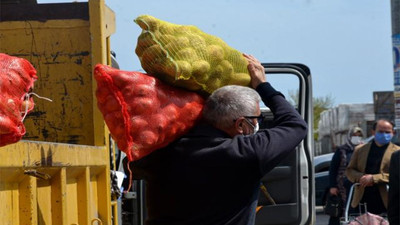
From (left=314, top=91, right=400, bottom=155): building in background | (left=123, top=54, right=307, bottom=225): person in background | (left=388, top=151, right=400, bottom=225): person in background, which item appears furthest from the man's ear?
(left=314, top=91, right=400, bottom=155): building in background

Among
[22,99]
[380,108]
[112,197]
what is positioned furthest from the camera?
[380,108]

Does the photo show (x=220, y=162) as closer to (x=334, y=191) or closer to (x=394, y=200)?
(x=394, y=200)

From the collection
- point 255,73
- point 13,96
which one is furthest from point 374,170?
point 13,96

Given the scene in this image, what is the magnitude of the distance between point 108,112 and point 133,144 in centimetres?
20

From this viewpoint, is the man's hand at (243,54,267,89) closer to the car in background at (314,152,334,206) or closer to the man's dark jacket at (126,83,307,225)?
the man's dark jacket at (126,83,307,225)

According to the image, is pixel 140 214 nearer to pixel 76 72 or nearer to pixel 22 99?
pixel 76 72

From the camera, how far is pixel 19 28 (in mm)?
4719

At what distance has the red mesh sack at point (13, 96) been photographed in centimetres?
287

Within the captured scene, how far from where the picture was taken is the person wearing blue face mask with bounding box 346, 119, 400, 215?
9.23 m

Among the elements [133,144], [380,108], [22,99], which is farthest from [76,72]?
[380,108]

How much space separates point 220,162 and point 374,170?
6.24m

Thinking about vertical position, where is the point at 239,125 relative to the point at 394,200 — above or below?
above

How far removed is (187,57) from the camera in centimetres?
364

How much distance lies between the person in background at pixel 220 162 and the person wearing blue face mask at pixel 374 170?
5.75 m
